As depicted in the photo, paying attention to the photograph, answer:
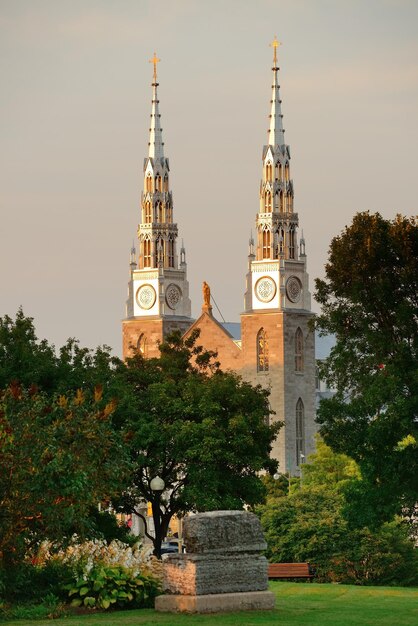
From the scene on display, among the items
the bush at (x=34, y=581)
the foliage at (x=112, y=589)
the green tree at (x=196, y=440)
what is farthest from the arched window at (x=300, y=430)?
the bush at (x=34, y=581)

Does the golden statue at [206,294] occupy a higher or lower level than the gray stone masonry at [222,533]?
higher

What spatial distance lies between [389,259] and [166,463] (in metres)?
15.3

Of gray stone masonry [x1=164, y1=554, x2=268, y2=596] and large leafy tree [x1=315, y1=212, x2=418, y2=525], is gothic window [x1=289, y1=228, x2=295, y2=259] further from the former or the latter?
gray stone masonry [x1=164, y1=554, x2=268, y2=596]

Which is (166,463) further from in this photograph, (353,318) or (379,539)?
(353,318)

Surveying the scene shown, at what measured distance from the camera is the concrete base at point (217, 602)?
1108 inches

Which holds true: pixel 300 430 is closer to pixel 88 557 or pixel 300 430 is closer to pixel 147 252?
pixel 147 252

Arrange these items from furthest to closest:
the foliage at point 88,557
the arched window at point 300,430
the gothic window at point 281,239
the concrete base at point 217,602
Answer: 1. the gothic window at point 281,239
2. the arched window at point 300,430
3. the foliage at point 88,557
4. the concrete base at point 217,602

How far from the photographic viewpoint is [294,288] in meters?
134

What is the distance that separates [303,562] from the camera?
4869 cm

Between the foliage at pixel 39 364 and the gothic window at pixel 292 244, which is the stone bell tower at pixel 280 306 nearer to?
the gothic window at pixel 292 244

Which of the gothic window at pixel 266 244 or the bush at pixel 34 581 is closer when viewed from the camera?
the bush at pixel 34 581

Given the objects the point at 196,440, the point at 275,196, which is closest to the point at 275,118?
the point at 275,196

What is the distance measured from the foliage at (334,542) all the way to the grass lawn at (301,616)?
471 inches

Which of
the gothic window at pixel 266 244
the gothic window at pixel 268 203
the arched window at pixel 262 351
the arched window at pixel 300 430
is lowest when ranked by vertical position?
the arched window at pixel 300 430
